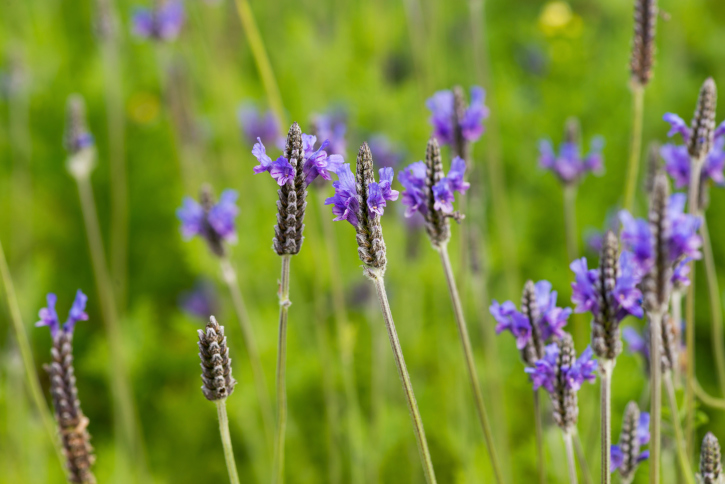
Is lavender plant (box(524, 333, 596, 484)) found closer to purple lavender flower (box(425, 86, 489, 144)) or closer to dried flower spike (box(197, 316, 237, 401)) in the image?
dried flower spike (box(197, 316, 237, 401))

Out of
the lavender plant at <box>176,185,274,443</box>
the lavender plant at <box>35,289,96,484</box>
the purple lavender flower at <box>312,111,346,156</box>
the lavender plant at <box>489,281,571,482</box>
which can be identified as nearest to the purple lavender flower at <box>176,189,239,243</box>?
the lavender plant at <box>176,185,274,443</box>

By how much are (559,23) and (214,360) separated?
300 centimetres

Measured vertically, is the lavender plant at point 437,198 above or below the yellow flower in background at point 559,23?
below

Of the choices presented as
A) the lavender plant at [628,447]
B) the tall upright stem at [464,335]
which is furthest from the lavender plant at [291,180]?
the lavender plant at [628,447]

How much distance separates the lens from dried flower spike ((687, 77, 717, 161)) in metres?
1.11

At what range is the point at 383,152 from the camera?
238 centimetres

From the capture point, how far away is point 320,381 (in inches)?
98.9

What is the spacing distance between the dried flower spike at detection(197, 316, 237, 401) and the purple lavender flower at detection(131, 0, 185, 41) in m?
1.85

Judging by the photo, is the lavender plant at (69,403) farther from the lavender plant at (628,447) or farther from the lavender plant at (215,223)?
the lavender plant at (628,447)

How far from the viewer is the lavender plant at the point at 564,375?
3.35 ft

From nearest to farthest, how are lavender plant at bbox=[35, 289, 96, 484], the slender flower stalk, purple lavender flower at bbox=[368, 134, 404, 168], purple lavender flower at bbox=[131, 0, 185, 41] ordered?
1. lavender plant at bbox=[35, 289, 96, 484]
2. the slender flower stalk
3. purple lavender flower at bbox=[368, 134, 404, 168]
4. purple lavender flower at bbox=[131, 0, 185, 41]

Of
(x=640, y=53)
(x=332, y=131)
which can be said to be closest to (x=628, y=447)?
(x=640, y=53)

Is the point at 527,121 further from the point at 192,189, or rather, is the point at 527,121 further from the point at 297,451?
the point at 297,451

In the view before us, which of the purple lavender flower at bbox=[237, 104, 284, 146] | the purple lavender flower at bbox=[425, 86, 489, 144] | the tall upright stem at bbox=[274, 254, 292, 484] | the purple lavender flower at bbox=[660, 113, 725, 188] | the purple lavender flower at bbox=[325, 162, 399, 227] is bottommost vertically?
the tall upright stem at bbox=[274, 254, 292, 484]
